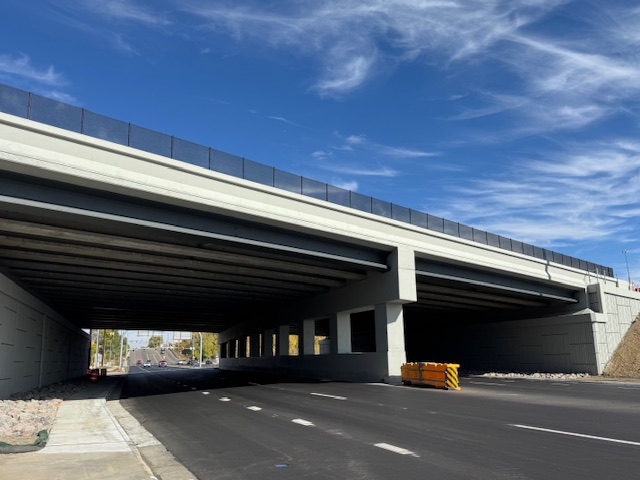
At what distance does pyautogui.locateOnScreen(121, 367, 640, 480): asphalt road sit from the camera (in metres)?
6.79

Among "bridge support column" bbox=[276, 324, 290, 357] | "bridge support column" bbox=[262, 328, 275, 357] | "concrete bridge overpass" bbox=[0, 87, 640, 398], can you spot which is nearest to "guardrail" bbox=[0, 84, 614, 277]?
"concrete bridge overpass" bbox=[0, 87, 640, 398]

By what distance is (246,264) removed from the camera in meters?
27.4

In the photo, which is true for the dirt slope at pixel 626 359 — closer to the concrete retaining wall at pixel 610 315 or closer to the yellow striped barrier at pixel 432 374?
the concrete retaining wall at pixel 610 315

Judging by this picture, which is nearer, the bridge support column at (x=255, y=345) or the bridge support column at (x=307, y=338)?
the bridge support column at (x=307, y=338)

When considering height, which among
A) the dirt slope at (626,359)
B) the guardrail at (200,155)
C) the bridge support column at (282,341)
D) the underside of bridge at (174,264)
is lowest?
the dirt slope at (626,359)

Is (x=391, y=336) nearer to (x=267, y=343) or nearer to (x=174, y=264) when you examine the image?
(x=174, y=264)

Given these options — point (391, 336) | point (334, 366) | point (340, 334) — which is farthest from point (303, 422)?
point (340, 334)

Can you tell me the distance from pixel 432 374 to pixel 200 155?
48.1ft

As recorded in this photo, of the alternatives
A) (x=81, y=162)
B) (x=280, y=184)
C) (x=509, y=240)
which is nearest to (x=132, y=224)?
(x=81, y=162)

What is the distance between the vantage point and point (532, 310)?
46250mm

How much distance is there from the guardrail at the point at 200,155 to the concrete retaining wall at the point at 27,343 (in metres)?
8.45

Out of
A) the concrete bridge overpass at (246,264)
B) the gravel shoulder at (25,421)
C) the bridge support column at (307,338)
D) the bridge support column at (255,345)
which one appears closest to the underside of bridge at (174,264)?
the concrete bridge overpass at (246,264)

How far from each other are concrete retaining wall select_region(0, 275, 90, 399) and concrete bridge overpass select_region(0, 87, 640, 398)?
0.16 metres

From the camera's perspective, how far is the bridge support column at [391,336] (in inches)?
1074
